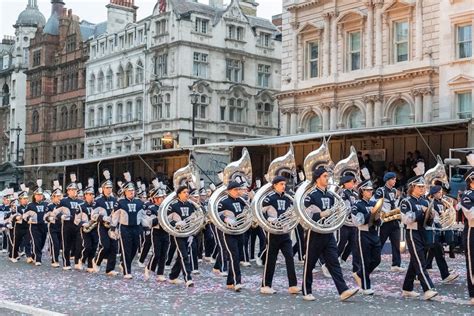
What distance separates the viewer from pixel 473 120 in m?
25.2

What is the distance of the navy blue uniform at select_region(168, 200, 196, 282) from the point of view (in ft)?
50.4

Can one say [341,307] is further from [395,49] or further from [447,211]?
[395,49]

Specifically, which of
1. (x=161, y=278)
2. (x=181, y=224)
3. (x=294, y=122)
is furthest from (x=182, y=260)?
(x=294, y=122)

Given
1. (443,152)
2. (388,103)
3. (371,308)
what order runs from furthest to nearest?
(388,103)
(443,152)
(371,308)

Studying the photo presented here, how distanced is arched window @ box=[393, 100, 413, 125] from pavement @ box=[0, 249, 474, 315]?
1748 centimetres

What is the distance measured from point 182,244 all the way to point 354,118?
22.8 metres

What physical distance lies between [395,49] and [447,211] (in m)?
19.7

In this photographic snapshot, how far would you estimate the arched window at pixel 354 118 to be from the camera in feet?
121

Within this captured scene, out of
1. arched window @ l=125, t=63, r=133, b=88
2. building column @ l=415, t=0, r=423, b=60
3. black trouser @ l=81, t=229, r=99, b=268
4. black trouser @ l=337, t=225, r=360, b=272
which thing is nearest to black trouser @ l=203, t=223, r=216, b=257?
black trouser @ l=81, t=229, r=99, b=268

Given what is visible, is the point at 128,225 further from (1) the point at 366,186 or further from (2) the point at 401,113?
(2) the point at 401,113

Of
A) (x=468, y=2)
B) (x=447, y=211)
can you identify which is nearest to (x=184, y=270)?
(x=447, y=211)

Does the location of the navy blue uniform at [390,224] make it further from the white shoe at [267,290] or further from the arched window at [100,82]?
the arched window at [100,82]

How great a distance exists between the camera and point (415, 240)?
1320cm

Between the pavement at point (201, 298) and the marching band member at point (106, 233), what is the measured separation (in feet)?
1.32
